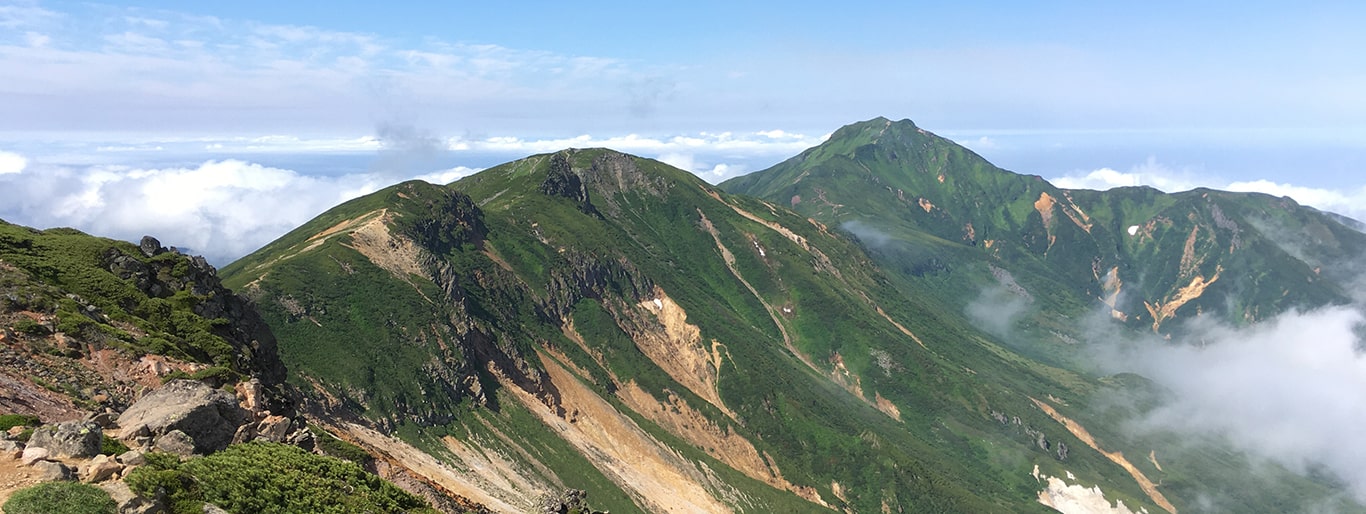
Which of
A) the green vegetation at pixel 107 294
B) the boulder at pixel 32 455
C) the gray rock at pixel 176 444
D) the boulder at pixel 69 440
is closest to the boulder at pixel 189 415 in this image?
the gray rock at pixel 176 444

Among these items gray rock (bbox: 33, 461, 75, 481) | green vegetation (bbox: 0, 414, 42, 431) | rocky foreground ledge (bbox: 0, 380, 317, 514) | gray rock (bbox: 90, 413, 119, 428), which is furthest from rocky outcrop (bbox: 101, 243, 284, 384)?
gray rock (bbox: 33, 461, 75, 481)

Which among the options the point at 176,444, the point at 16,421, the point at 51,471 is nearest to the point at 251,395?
the point at 176,444

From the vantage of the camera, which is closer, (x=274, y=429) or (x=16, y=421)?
(x=16, y=421)

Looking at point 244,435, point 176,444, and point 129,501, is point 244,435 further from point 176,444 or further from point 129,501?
point 129,501

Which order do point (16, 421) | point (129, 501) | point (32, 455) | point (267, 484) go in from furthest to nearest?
point (267, 484) → point (16, 421) → point (32, 455) → point (129, 501)

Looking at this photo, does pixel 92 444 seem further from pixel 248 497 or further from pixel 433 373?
pixel 433 373

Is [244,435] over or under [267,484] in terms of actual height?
over
